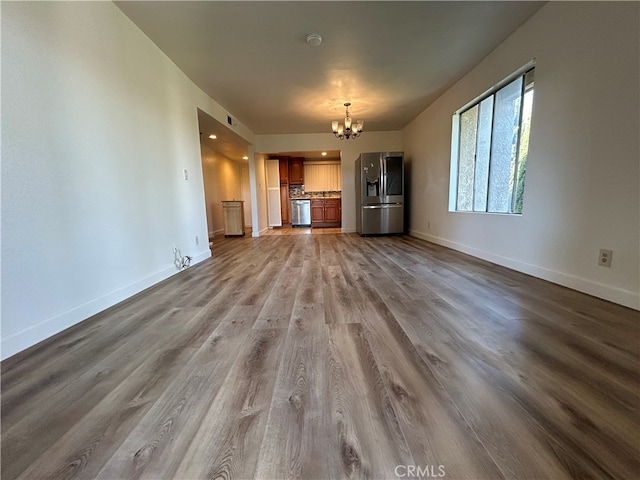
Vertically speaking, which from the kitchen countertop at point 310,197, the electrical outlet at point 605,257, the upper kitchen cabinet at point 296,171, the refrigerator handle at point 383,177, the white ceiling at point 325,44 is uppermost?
the white ceiling at point 325,44

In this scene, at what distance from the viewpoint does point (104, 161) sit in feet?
6.40

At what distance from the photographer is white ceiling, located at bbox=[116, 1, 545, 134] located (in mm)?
2193

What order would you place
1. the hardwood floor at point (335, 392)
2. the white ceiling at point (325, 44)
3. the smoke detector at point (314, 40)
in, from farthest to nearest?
the smoke detector at point (314, 40) → the white ceiling at point (325, 44) → the hardwood floor at point (335, 392)

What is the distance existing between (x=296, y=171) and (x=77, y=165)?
7.09 m

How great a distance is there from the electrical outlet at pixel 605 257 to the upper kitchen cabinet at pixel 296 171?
7.53 m

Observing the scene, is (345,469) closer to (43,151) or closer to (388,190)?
(43,151)

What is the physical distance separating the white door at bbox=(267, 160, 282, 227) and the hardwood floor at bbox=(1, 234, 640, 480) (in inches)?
266

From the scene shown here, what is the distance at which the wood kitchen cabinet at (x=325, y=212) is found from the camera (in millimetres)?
8281

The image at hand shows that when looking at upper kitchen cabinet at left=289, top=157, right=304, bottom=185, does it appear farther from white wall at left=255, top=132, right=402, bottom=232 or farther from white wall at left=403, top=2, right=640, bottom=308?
white wall at left=403, top=2, right=640, bottom=308

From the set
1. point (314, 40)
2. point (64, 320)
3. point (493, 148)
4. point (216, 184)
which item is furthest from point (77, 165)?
point (216, 184)

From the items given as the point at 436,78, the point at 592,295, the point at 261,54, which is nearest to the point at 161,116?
the point at 261,54

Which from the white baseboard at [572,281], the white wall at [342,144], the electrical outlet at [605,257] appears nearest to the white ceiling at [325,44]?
the white wall at [342,144]

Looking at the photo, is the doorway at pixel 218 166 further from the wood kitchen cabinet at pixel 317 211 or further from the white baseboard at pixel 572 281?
the white baseboard at pixel 572 281

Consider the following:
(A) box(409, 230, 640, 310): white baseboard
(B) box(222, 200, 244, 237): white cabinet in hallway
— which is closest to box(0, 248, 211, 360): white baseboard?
(A) box(409, 230, 640, 310): white baseboard
